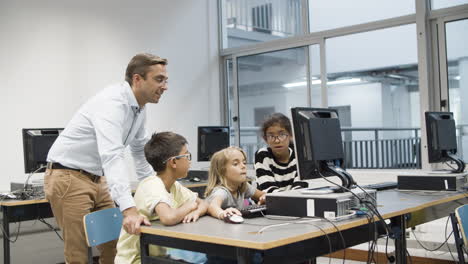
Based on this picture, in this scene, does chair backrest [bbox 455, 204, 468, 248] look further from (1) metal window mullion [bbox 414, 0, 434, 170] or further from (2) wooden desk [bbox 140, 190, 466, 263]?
(1) metal window mullion [bbox 414, 0, 434, 170]

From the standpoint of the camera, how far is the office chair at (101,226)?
2.21m

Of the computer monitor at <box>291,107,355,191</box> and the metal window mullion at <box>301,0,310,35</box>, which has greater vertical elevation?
the metal window mullion at <box>301,0,310,35</box>

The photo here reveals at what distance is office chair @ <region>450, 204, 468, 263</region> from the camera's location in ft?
7.28

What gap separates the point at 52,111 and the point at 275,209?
10.7ft

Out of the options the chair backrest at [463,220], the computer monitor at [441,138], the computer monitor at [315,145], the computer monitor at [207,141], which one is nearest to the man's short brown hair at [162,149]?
the computer monitor at [315,145]

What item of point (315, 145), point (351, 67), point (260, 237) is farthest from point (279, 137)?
point (351, 67)

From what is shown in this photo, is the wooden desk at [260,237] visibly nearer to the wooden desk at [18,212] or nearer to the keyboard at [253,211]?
the keyboard at [253,211]

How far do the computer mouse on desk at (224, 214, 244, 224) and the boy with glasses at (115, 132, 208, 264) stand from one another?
0.48 ft

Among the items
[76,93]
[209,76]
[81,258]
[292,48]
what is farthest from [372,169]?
[81,258]

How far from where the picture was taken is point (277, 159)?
9.76ft

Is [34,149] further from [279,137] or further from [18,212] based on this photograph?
[279,137]

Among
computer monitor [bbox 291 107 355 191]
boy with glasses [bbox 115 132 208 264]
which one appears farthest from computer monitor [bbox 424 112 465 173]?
boy with glasses [bbox 115 132 208 264]

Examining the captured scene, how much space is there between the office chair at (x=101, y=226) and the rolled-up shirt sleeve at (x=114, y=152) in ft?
1.04

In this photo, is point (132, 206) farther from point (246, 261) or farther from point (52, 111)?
point (52, 111)
